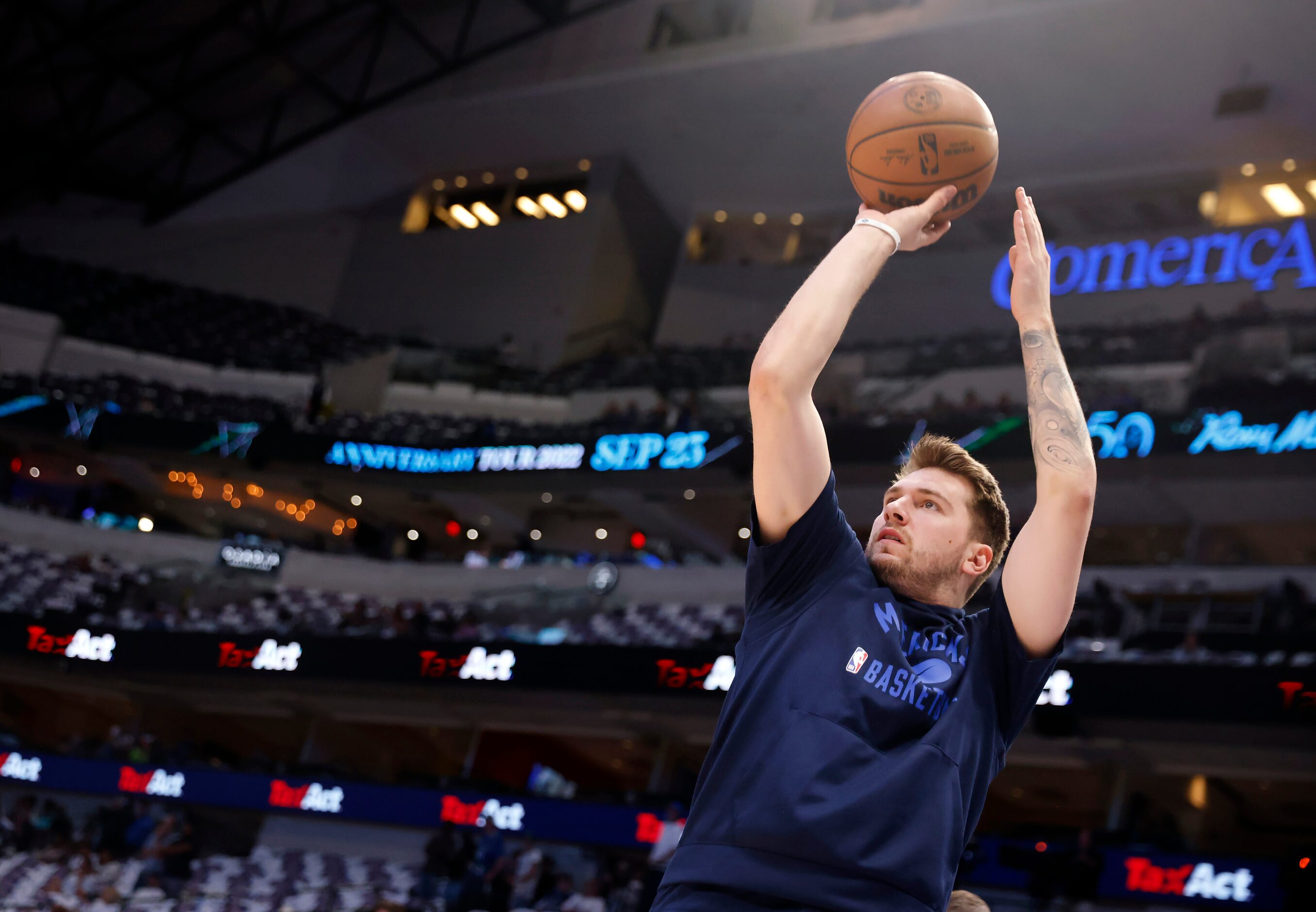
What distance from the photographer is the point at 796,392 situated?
5.46ft

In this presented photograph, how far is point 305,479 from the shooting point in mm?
22641

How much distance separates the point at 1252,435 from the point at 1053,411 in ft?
46.8

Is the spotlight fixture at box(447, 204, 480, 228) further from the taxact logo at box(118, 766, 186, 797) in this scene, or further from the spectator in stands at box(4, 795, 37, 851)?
the spectator in stands at box(4, 795, 37, 851)

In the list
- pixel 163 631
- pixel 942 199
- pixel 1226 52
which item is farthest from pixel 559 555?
pixel 942 199

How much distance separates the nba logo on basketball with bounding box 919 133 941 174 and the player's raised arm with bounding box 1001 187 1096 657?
50cm

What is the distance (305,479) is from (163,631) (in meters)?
6.98

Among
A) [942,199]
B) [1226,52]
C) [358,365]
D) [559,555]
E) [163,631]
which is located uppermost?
[1226,52]

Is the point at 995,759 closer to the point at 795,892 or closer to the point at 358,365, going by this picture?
the point at 795,892

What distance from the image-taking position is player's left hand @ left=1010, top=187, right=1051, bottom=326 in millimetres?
1977

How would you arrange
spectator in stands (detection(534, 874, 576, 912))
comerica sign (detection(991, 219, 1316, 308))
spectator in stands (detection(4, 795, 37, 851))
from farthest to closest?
comerica sign (detection(991, 219, 1316, 308)) → spectator in stands (detection(4, 795, 37, 851)) → spectator in stands (detection(534, 874, 576, 912))

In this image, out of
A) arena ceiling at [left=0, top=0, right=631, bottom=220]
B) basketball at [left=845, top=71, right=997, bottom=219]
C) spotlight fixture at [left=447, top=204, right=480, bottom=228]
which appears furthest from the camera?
spotlight fixture at [left=447, top=204, right=480, bottom=228]

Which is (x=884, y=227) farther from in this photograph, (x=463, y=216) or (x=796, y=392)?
(x=463, y=216)

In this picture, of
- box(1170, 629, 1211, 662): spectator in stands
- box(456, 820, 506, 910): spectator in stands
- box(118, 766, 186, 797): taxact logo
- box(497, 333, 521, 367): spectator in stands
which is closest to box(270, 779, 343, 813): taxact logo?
box(118, 766, 186, 797): taxact logo

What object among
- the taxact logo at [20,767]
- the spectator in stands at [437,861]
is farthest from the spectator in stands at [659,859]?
the taxact logo at [20,767]
